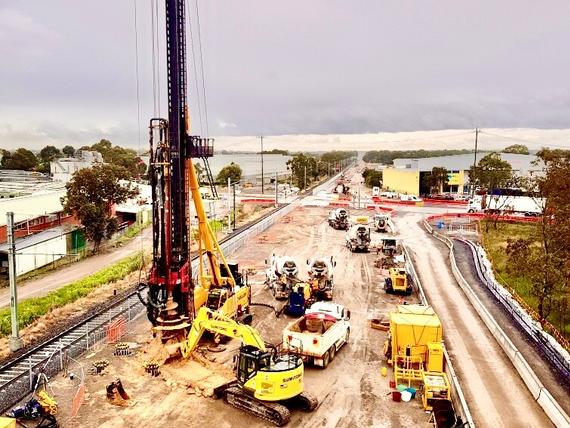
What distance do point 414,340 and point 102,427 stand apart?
34.0ft

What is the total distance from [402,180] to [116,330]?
76.8 meters

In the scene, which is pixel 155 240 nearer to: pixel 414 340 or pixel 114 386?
pixel 114 386

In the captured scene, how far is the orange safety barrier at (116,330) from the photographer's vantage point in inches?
826

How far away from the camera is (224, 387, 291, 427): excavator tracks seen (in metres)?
14.6

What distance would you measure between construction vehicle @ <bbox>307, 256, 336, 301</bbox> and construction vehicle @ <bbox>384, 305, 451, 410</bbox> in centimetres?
803

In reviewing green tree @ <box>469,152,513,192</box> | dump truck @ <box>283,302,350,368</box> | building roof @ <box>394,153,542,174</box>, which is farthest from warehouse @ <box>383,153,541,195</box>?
dump truck @ <box>283,302,350,368</box>

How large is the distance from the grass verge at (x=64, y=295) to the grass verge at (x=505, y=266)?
21.5 meters

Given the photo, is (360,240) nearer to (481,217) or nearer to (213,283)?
(213,283)

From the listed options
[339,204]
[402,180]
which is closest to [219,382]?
[339,204]

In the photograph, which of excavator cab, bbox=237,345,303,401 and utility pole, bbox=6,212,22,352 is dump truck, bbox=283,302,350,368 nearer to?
excavator cab, bbox=237,345,303,401

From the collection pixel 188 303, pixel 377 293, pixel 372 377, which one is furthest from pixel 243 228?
pixel 372 377

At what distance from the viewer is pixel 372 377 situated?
1780 cm

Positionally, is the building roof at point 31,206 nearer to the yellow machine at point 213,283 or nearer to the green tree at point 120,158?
the yellow machine at point 213,283

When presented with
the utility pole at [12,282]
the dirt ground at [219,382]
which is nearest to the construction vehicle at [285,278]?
the dirt ground at [219,382]
